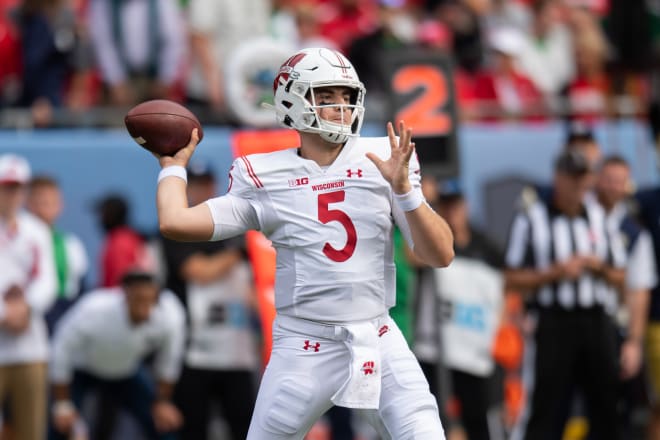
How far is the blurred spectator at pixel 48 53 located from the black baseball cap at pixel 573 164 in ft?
11.5

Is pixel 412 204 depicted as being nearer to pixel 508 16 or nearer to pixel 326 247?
pixel 326 247

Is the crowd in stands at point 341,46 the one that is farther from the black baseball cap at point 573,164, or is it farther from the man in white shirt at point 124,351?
the man in white shirt at point 124,351

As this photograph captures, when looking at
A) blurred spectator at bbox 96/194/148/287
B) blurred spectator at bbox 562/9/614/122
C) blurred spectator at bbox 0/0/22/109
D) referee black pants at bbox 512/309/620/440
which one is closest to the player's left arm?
referee black pants at bbox 512/309/620/440

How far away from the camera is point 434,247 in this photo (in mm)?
4527

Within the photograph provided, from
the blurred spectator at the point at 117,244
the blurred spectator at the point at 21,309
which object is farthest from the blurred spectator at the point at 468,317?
the blurred spectator at the point at 21,309

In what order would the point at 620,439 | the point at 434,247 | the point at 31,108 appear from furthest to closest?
the point at 31,108
the point at 620,439
the point at 434,247

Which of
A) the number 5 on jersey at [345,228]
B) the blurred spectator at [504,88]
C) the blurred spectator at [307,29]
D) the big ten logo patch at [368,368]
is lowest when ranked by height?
the big ten logo patch at [368,368]

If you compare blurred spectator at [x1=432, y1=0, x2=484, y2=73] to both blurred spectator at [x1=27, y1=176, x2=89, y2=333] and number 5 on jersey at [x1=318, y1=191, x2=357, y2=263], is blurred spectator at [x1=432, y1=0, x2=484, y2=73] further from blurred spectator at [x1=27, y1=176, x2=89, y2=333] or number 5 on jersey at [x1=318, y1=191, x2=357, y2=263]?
number 5 on jersey at [x1=318, y1=191, x2=357, y2=263]

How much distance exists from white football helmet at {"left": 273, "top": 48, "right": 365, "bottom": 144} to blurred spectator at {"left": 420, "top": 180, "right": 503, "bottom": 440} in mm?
2867

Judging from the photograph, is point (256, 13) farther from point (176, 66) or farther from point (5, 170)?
point (5, 170)

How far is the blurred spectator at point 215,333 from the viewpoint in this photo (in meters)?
7.61

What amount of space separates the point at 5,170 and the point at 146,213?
1.77m

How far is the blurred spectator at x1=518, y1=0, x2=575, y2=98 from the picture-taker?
1136cm

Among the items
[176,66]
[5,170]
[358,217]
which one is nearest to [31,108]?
[176,66]
